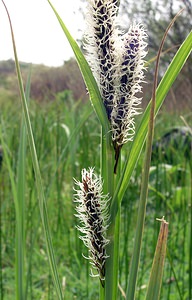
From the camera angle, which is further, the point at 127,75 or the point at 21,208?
the point at 21,208

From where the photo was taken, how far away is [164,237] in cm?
41

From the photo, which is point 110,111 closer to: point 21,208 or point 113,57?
point 113,57

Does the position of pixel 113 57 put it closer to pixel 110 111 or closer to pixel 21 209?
pixel 110 111

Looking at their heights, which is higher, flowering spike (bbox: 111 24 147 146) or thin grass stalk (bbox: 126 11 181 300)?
flowering spike (bbox: 111 24 147 146)

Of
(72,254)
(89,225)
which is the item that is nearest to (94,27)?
(89,225)

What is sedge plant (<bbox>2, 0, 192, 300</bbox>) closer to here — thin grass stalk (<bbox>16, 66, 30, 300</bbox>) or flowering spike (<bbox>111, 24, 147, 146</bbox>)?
flowering spike (<bbox>111, 24, 147, 146</bbox>)

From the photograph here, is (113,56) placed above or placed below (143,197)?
above

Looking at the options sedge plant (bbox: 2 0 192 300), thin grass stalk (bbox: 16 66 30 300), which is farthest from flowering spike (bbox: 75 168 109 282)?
thin grass stalk (bbox: 16 66 30 300)

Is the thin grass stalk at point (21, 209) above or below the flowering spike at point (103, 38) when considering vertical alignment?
below

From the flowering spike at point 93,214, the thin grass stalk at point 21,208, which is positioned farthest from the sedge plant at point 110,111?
the thin grass stalk at point 21,208

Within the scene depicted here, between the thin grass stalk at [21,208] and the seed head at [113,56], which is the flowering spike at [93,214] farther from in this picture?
the thin grass stalk at [21,208]

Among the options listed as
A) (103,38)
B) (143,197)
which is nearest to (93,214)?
(143,197)

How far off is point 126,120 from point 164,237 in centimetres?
10

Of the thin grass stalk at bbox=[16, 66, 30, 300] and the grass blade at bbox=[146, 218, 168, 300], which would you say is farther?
the thin grass stalk at bbox=[16, 66, 30, 300]
